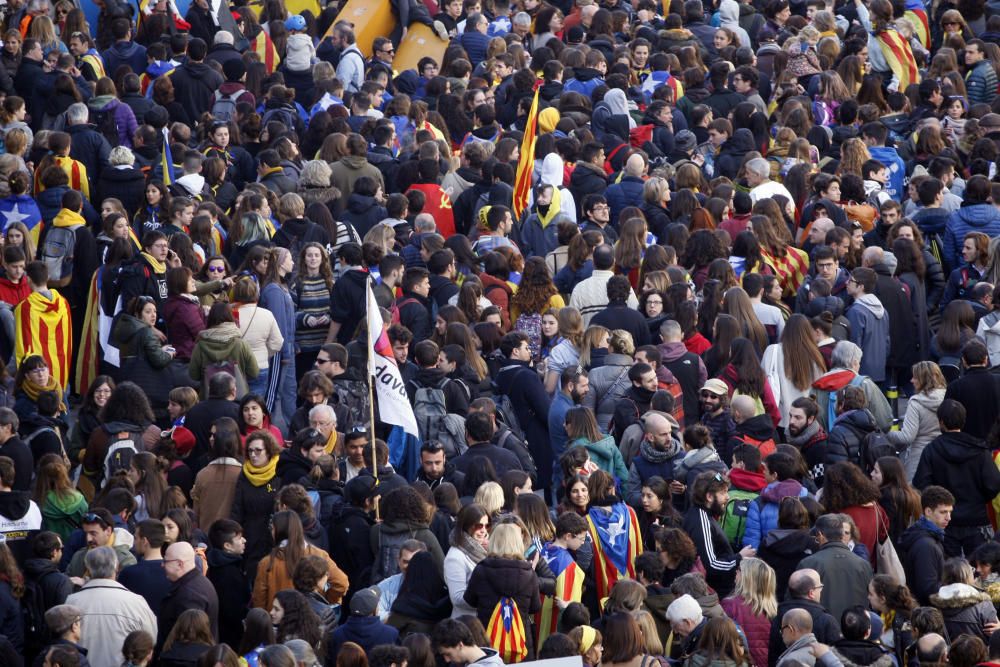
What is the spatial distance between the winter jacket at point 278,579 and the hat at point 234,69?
960 centimetres

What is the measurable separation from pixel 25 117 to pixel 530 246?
5810mm

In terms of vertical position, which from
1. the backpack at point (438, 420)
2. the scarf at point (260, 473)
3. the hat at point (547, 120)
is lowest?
the hat at point (547, 120)

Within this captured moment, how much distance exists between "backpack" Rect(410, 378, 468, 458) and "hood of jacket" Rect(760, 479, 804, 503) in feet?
7.62

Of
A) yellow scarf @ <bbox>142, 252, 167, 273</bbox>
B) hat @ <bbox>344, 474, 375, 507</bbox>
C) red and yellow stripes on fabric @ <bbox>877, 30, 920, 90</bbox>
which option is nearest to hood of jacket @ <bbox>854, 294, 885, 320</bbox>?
hat @ <bbox>344, 474, 375, 507</bbox>

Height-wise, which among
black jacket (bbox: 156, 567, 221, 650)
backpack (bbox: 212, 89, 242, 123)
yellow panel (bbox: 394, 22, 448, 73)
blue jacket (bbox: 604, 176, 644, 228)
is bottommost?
yellow panel (bbox: 394, 22, 448, 73)

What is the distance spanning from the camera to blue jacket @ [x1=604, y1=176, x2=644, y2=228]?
667 inches

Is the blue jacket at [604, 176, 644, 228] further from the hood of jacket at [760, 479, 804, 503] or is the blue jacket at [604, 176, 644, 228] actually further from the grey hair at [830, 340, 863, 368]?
the hood of jacket at [760, 479, 804, 503]

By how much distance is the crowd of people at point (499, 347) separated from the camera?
10.6 meters

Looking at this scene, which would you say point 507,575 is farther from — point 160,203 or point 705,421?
point 160,203

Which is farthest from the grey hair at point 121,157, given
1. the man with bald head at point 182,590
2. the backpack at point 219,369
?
the man with bald head at point 182,590

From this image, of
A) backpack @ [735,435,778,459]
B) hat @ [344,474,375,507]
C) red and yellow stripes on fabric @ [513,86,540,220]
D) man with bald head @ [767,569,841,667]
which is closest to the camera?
man with bald head @ [767,569,841,667]

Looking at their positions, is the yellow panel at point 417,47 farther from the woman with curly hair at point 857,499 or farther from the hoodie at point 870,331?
the woman with curly hair at point 857,499

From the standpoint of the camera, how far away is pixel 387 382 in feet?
40.9

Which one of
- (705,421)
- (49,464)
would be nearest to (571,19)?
(705,421)
